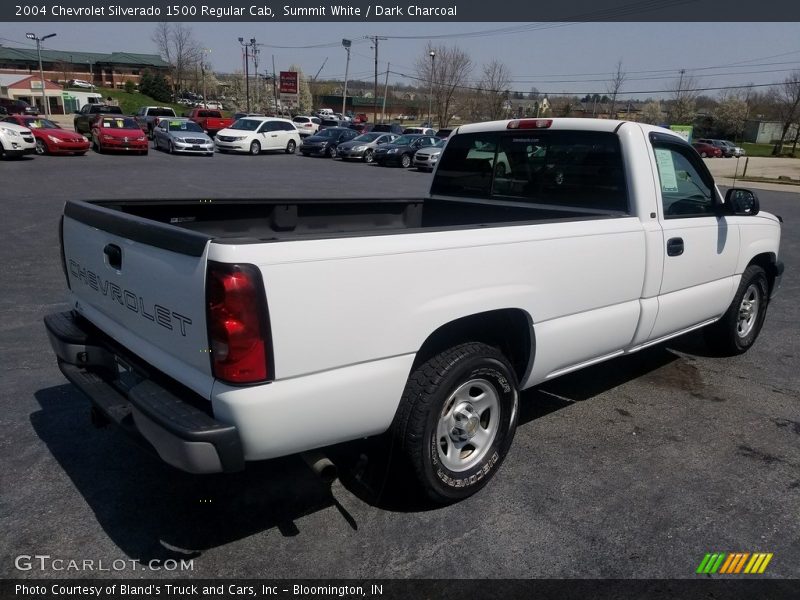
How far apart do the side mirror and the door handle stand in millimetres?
783

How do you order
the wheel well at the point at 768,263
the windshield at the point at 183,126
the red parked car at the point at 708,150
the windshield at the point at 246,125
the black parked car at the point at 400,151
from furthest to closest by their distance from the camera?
the red parked car at the point at 708,150 → the windshield at the point at 246,125 → the windshield at the point at 183,126 → the black parked car at the point at 400,151 → the wheel well at the point at 768,263

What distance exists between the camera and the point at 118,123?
26.7m

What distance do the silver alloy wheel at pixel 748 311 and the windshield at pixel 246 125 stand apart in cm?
2972

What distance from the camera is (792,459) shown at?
3803 mm

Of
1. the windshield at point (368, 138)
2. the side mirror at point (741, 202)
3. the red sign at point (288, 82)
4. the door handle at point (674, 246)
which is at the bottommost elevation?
the windshield at point (368, 138)

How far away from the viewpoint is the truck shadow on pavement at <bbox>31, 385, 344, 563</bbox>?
9.59 feet

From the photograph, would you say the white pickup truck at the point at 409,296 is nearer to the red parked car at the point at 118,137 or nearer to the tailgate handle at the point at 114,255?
the tailgate handle at the point at 114,255

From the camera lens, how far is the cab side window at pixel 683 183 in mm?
4238

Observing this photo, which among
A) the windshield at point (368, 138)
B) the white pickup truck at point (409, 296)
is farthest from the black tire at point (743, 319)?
the windshield at point (368, 138)

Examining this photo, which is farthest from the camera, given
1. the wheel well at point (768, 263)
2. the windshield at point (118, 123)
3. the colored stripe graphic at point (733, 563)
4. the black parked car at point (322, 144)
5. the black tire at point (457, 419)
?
the black parked car at point (322, 144)

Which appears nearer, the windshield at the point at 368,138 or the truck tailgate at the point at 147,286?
the truck tailgate at the point at 147,286

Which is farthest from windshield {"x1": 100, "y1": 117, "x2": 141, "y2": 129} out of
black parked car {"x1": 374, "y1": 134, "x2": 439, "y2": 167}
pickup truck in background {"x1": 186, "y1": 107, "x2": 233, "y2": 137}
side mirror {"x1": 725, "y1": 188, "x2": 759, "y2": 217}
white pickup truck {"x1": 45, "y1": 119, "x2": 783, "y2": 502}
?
side mirror {"x1": 725, "y1": 188, "x2": 759, "y2": 217}
